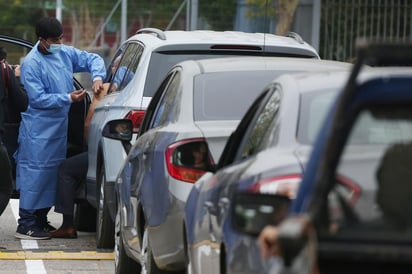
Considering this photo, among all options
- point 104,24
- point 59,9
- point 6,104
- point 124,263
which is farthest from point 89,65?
point 104,24

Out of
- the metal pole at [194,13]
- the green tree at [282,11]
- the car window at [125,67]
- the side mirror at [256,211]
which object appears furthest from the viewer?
the metal pole at [194,13]

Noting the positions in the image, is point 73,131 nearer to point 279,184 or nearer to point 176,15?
point 279,184

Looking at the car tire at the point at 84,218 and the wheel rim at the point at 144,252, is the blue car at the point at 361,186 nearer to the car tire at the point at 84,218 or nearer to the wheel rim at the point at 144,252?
the wheel rim at the point at 144,252

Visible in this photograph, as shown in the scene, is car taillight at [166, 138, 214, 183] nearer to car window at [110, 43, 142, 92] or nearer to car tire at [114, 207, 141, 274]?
car tire at [114, 207, 141, 274]

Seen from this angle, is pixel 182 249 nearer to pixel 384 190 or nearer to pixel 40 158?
pixel 384 190

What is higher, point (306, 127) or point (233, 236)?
point (306, 127)

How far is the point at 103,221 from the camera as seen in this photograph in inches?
429

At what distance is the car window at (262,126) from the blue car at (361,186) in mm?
1385

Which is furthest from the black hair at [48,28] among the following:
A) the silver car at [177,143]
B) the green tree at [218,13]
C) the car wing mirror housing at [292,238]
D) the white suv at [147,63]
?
the green tree at [218,13]

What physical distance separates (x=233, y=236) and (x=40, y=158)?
6.39 metres

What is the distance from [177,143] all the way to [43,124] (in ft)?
14.0

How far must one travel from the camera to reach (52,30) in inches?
464

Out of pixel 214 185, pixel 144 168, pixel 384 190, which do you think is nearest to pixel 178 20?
pixel 144 168

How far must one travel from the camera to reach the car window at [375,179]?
417 centimetres
